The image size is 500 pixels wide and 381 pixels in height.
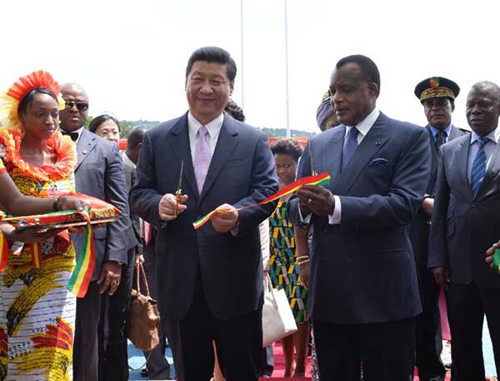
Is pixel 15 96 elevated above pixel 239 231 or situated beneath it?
elevated above

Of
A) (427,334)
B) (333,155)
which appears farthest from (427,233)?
(333,155)

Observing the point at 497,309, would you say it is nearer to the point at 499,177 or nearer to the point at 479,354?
the point at 479,354

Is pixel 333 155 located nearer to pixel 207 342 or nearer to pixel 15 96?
pixel 207 342

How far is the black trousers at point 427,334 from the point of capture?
497 cm

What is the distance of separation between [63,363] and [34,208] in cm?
84

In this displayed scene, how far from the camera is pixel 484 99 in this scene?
4.40m

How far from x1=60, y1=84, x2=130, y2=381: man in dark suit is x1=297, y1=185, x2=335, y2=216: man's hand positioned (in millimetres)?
1741

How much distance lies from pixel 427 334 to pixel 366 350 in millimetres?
1880

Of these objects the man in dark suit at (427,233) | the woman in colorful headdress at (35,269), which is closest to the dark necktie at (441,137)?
the man in dark suit at (427,233)

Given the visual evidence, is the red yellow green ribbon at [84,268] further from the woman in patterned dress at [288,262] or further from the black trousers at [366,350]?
the woman in patterned dress at [288,262]

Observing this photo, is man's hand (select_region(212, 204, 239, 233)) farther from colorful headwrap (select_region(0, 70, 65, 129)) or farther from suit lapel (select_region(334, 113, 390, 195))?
colorful headwrap (select_region(0, 70, 65, 129))

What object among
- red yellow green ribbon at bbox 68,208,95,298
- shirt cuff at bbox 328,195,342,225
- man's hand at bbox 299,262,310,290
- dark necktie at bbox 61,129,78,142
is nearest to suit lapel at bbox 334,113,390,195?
shirt cuff at bbox 328,195,342,225

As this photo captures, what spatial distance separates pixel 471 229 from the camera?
420 centimetres

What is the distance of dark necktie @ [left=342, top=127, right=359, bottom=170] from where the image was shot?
3.38 meters
